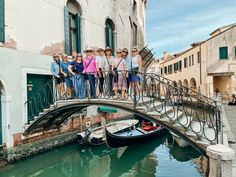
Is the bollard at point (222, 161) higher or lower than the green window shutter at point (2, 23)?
lower

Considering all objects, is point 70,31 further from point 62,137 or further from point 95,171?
point 95,171

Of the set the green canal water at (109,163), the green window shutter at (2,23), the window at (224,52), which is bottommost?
the green canal water at (109,163)

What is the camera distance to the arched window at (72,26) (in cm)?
967

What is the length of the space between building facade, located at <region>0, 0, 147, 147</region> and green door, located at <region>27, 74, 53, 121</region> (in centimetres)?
3

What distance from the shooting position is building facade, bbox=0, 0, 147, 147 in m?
7.34

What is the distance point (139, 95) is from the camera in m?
6.32

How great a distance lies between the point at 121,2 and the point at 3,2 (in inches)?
314

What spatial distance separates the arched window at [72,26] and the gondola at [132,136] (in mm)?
3326

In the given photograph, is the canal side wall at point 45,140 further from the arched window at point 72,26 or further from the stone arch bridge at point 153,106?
the arched window at point 72,26

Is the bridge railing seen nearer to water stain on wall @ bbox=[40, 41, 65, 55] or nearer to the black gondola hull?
water stain on wall @ bbox=[40, 41, 65, 55]

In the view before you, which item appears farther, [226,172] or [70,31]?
[70,31]

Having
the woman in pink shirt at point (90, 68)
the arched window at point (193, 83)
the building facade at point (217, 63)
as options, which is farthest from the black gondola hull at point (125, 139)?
the arched window at point (193, 83)

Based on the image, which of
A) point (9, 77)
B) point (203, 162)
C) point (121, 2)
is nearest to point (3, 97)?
point (9, 77)

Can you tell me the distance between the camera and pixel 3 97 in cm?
732
